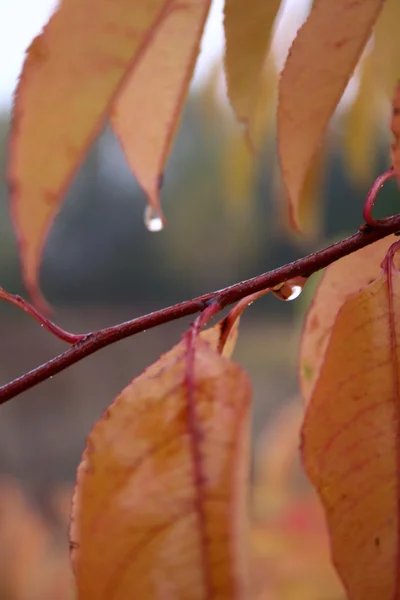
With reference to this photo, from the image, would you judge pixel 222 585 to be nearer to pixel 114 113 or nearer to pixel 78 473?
pixel 78 473

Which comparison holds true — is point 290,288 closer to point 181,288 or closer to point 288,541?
point 288,541

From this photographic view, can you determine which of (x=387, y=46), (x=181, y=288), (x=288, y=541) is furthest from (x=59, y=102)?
(x=181, y=288)

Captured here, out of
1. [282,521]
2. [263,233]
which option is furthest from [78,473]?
[263,233]

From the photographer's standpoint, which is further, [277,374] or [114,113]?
[277,374]

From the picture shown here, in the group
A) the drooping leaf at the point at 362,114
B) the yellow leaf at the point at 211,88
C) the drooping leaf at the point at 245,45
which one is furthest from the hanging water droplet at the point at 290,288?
the yellow leaf at the point at 211,88

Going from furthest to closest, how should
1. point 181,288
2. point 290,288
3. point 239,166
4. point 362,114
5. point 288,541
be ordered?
point 181,288 < point 288,541 < point 239,166 < point 362,114 < point 290,288
